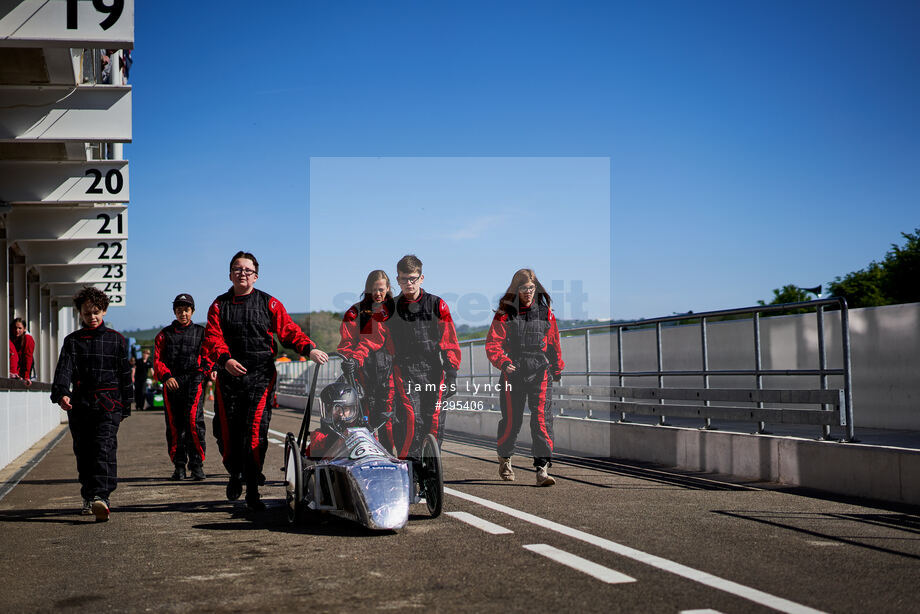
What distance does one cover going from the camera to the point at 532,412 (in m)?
9.76

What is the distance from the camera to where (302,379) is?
37781 millimetres

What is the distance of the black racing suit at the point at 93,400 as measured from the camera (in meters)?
7.84

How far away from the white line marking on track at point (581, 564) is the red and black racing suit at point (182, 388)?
598cm

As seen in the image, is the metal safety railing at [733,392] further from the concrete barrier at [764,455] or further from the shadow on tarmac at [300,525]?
the shadow on tarmac at [300,525]

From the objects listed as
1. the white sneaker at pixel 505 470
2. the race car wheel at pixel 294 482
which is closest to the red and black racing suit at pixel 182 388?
the white sneaker at pixel 505 470

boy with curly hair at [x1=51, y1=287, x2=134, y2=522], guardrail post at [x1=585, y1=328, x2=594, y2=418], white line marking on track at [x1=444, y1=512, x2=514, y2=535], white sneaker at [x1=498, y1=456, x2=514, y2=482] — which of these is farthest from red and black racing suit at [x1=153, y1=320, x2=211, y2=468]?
guardrail post at [x1=585, y1=328, x2=594, y2=418]

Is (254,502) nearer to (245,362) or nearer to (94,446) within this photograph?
(245,362)

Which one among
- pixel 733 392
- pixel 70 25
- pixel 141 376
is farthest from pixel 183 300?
pixel 141 376

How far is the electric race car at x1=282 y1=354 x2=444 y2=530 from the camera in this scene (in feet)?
20.6

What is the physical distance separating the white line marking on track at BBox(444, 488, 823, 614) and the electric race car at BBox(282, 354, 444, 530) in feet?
2.46

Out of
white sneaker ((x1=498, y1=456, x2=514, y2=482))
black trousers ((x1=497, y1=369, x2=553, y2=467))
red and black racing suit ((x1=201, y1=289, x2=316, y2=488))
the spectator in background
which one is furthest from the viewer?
the spectator in background

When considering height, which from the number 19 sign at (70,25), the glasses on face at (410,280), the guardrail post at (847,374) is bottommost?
the guardrail post at (847,374)

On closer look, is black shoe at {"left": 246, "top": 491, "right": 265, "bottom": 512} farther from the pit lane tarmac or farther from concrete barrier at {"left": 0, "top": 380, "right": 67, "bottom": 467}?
concrete barrier at {"left": 0, "top": 380, "right": 67, "bottom": 467}

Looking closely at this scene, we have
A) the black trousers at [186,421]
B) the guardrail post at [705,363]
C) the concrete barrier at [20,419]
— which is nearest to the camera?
the black trousers at [186,421]
